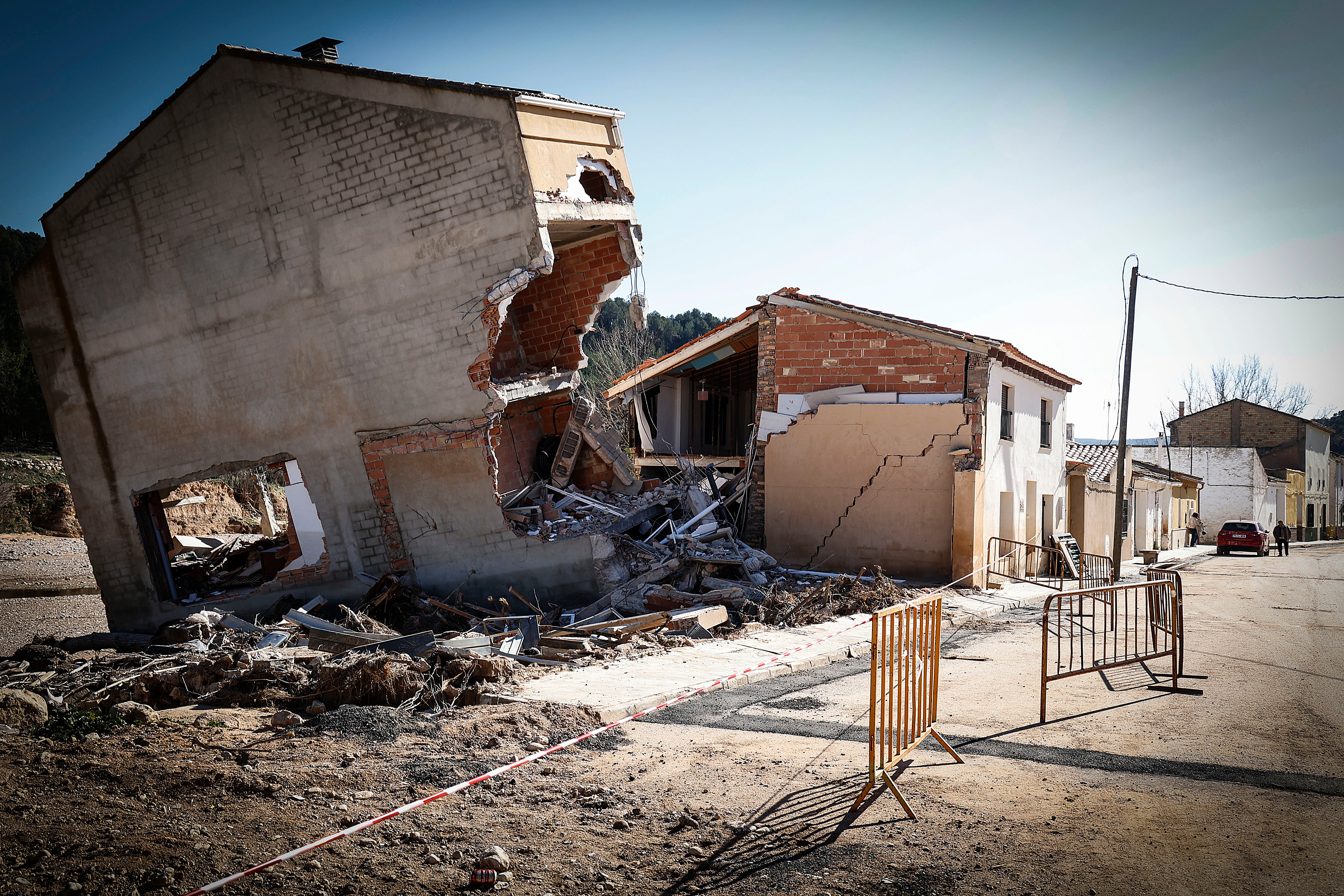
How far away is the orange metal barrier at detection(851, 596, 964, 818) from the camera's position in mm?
4949

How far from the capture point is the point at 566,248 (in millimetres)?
14297

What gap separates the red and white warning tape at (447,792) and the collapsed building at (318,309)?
469cm

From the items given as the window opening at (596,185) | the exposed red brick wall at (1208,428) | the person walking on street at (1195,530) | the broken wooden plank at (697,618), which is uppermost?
the window opening at (596,185)

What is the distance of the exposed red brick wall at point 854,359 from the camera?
16.1m

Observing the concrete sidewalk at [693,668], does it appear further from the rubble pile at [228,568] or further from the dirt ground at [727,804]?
the rubble pile at [228,568]

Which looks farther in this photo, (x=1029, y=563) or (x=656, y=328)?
(x=656, y=328)

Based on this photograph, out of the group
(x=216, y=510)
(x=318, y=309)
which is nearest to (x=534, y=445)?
(x=318, y=309)

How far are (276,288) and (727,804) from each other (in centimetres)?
1058

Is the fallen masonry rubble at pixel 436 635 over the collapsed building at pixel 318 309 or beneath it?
beneath

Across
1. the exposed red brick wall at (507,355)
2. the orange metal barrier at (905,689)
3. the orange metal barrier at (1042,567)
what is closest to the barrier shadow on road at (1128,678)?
the orange metal barrier at (905,689)

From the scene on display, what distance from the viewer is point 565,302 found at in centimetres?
1458

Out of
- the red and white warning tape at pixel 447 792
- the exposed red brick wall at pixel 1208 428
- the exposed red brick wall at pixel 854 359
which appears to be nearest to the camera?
the red and white warning tape at pixel 447 792

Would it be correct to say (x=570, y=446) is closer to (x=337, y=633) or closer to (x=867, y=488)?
(x=867, y=488)

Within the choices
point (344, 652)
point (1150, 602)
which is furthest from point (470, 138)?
point (1150, 602)
